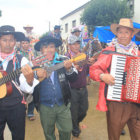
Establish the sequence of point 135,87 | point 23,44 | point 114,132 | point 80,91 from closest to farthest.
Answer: point 135,87
point 114,132
point 80,91
point 23,44

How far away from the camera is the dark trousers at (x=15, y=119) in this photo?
237cm

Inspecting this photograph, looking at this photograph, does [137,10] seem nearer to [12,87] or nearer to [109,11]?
[109,11]

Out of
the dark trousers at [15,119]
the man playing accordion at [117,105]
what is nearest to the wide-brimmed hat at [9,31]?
the dark trousers at [15,119]

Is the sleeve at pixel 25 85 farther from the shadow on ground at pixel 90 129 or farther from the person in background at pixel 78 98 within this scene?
the shadow on ground at pixel 90 129

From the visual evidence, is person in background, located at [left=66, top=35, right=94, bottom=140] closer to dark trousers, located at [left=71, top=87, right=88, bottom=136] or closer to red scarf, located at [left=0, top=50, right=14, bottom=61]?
dark trousers, located at [left=71, top=87, right=88, bottom=136]

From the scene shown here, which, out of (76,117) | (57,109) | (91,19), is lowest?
(76,117)

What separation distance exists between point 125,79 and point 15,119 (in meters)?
1.68

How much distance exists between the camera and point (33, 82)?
2.33 meters

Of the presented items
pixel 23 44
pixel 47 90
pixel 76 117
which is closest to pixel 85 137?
pixel 76 117

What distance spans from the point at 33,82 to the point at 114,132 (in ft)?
4.65

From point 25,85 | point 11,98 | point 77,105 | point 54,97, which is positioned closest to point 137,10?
point 77,105

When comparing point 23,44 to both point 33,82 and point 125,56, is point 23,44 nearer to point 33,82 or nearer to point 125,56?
point 33,82

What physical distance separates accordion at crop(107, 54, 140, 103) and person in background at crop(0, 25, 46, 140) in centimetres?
101

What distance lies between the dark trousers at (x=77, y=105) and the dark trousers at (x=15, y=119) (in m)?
1.20
